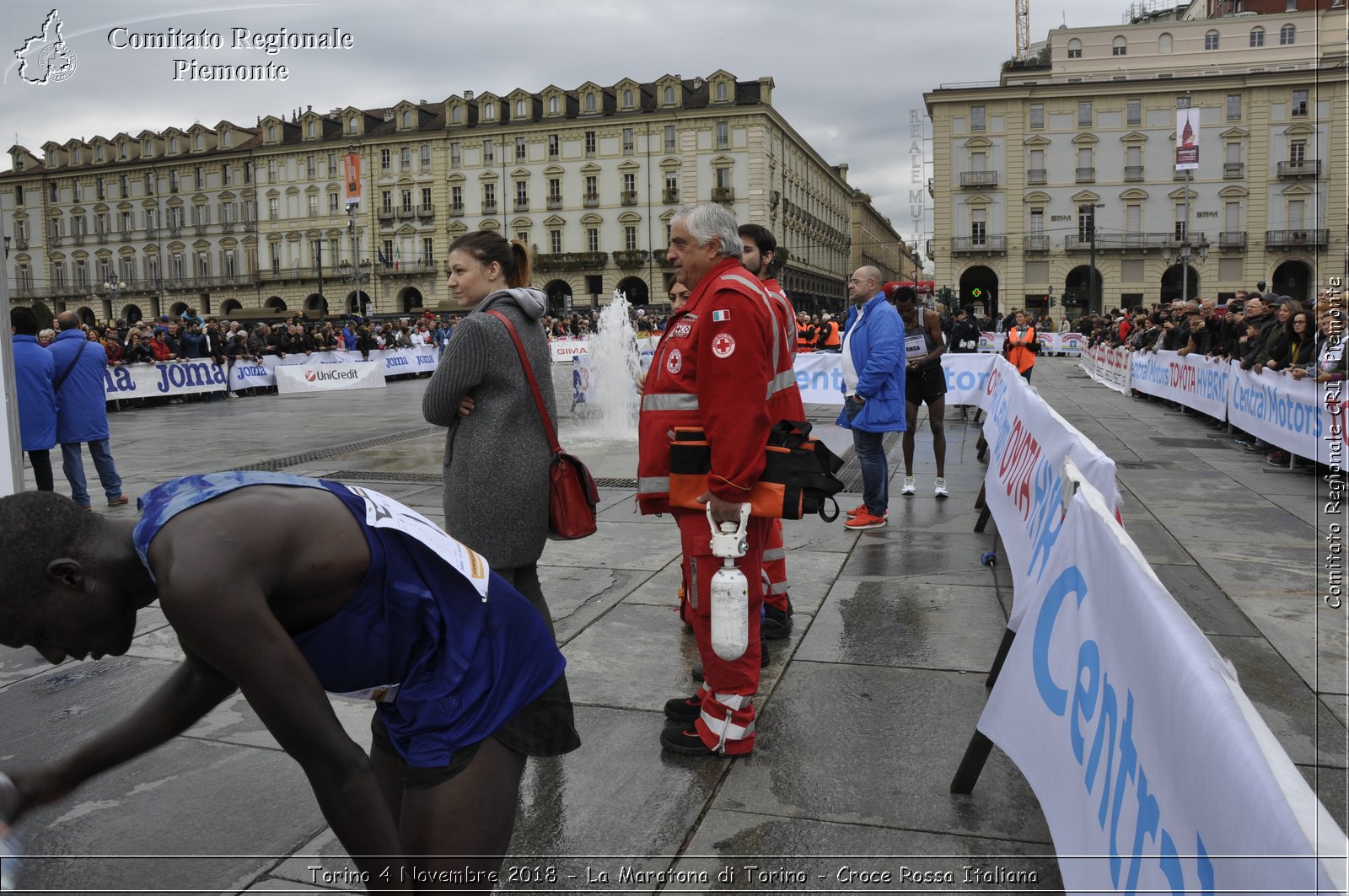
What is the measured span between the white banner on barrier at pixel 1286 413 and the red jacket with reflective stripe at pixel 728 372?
6232 mm

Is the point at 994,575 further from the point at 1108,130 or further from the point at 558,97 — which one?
the point at 558,97

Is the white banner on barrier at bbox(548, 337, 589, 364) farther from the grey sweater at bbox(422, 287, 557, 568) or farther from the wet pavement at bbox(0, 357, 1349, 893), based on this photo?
the grey sweater at bbox(422, 287, 557, 568)

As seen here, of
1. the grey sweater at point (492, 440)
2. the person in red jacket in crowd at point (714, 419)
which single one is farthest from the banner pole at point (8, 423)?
the person in red jacket in crowd at point (714, 419)

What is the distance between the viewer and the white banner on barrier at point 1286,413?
330 inches

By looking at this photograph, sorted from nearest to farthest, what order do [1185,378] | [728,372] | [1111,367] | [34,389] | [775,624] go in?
[728,372]
[775,624]
[34,389]
[1185,378]
[1111,367]

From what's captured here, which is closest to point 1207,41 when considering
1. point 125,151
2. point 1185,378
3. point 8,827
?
point 1185,378

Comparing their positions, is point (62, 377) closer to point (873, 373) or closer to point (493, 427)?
point (873, 373)

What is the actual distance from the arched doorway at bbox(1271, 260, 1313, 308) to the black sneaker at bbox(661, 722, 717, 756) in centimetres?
7132

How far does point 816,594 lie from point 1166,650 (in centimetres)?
390

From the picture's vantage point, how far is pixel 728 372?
322 cm

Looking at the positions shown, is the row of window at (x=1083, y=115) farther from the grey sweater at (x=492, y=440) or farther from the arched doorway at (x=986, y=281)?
the grey sweater at (x=492, y=440)

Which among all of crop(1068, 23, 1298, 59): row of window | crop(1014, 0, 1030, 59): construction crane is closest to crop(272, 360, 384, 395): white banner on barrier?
crop(1068, 23, 1298, 59): row of window

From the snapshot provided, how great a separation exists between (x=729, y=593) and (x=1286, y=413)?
879 cm

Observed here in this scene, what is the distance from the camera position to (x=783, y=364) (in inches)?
148
